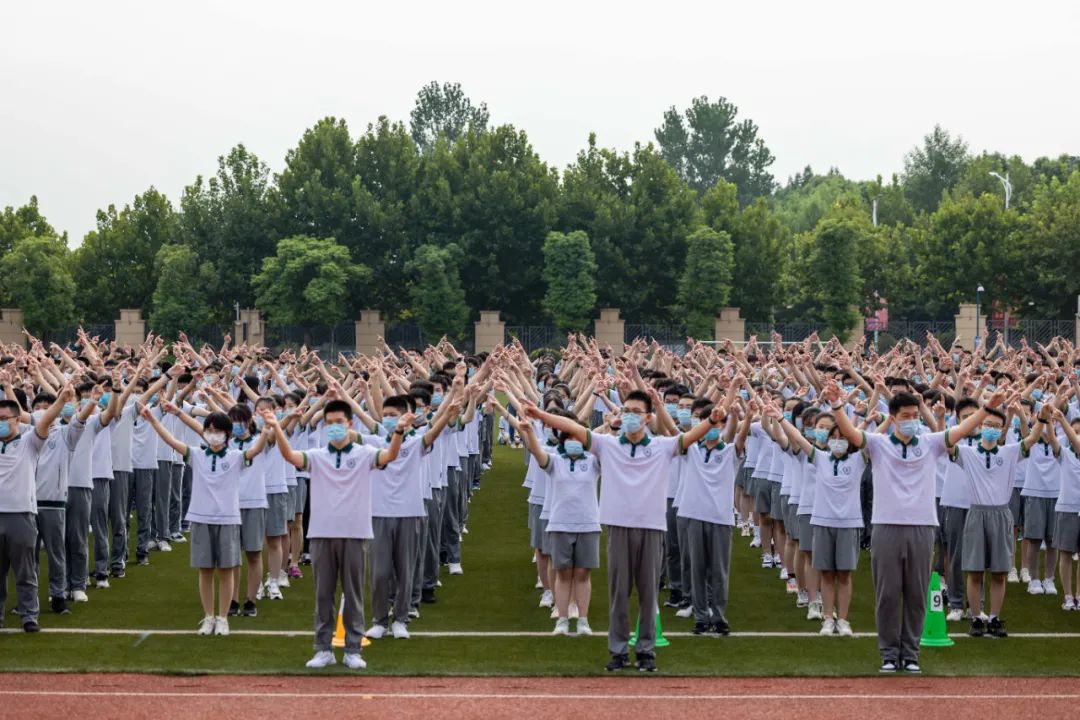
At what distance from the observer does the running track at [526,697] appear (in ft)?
35.9

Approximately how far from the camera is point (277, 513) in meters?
15.2

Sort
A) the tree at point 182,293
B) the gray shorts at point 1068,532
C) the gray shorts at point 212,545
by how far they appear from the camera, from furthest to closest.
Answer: the tree at point 182,293 < the gray shorts at point 1068,532 < the gray shorts at point 212,545

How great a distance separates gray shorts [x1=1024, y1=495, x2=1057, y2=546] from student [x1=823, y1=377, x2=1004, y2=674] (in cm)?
427

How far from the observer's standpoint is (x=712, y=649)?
13352 mm

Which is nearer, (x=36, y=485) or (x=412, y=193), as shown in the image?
(x=36, y=485)

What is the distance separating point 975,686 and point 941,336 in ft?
155

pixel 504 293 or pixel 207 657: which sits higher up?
pixel 504 293

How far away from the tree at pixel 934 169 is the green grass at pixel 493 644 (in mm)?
90907

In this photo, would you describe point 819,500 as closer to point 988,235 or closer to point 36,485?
point 36,485

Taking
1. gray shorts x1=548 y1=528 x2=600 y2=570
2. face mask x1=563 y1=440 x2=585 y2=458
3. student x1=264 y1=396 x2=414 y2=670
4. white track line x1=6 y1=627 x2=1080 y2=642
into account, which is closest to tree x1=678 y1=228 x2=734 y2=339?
white track line x1=6 y1=627 x2=1080 y2=642

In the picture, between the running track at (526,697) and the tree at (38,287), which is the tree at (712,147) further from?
the running track at (526,697)

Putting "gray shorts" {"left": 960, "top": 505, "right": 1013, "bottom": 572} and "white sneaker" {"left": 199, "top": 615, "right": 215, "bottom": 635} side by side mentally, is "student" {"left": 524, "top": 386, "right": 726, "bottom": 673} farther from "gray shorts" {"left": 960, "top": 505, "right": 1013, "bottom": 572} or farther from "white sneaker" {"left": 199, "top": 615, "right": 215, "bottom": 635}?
"white sneaker" {"left": 199, "top": 615, "right": 215, "bottom": 635}

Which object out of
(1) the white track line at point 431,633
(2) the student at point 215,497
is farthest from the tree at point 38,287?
(2) the student at point 215,497

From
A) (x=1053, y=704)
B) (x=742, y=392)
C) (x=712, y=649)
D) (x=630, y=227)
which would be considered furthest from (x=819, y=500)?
(x=630, y=227)
